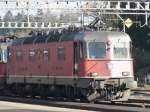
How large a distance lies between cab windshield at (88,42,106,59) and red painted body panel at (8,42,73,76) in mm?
1122

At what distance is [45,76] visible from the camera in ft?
113

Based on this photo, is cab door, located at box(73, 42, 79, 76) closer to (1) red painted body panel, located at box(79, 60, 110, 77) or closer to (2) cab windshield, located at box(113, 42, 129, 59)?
(1) red painted body panel, located at box(79, 60, 110, 77)

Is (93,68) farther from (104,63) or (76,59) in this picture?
(76,59)

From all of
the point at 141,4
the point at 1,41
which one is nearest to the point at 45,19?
the point at 141,4

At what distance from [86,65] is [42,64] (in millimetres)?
4955

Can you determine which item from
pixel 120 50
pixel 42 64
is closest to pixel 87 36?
pixel 120 50

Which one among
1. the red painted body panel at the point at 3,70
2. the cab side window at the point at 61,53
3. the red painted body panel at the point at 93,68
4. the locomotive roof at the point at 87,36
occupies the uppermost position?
the locomotive roof at the point at 87,36

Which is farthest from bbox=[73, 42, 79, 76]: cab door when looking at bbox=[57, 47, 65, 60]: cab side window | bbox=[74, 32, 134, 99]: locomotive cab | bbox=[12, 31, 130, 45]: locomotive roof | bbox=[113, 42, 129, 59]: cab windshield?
bbox=[113, 42, 129, 59]: cab windshield

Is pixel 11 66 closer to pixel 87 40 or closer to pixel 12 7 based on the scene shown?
pixel 87 40

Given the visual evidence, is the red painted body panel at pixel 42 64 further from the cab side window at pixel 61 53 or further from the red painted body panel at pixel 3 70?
the red painted body panel at pixel 3 70

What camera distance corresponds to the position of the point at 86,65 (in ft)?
99.8

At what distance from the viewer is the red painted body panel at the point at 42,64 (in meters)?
31.7

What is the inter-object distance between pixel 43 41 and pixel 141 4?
→ 127ft

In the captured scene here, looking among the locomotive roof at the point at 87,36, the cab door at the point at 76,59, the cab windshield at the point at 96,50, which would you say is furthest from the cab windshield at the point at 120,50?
the cab door at the point at 76,59
